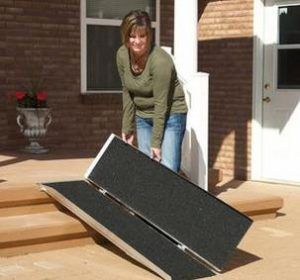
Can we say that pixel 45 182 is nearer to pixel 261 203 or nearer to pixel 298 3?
pixel 261 203

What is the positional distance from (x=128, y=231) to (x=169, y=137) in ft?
2.82

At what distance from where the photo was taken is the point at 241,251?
6.30 metres

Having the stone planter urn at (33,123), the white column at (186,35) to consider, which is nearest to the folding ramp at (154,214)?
the white column at (186,35)

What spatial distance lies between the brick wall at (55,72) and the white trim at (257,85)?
6.16 feet

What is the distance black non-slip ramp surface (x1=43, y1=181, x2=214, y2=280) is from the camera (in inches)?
214

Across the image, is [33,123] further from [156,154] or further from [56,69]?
[156,154]

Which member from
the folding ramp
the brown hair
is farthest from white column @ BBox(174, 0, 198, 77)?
the brown hair

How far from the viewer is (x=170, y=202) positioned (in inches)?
234

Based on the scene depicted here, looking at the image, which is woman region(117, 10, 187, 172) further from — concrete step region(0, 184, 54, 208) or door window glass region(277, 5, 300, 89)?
door window glass region(277, 5, 300, 89)

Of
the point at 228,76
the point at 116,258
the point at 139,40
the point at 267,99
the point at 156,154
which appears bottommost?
the point at 116,258

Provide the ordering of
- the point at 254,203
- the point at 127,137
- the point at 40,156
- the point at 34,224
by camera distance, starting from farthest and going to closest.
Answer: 1. the point at 40,156
2. the point at 254,203
3. the point at 127,137
4. the point at 34,224

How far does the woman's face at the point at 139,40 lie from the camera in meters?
5.71

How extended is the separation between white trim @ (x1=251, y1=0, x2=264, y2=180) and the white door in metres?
0.06

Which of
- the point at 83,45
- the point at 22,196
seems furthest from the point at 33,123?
the point at 22,196
